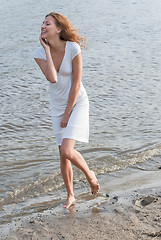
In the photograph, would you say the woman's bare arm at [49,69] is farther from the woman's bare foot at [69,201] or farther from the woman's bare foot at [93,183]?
the woman's bare foot at [69,201]

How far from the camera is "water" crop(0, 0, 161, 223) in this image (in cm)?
557

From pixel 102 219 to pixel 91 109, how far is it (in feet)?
14.3

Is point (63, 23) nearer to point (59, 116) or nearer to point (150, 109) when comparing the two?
point (59, 116)

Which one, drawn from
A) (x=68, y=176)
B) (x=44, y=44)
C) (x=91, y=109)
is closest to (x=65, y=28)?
(x=44, y=44)

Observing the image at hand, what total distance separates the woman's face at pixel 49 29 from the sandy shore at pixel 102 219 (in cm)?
182

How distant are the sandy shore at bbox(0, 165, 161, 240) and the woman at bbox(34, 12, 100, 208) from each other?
56 cm

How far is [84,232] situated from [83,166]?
30.2 inches

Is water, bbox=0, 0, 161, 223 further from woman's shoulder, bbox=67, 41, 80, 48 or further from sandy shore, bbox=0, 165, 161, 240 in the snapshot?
woman's shoulder, bbox=67, 41, 80, 48

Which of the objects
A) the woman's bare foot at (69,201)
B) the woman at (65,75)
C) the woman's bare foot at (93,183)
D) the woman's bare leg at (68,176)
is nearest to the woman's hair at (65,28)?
the woman at (65,75)

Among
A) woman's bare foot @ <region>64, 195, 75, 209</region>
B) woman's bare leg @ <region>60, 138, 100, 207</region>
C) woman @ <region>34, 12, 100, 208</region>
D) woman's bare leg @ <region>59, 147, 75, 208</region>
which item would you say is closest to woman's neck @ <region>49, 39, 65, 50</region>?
woman @ <region>34, 12, 100, 208</region>

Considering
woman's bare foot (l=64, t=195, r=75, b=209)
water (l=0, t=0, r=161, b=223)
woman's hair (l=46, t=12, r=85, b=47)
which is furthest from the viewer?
water (l=0, t=0, r=161, b=223)

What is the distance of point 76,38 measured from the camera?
14.2 ft

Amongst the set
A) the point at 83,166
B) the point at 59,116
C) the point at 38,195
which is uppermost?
the point at 59,116

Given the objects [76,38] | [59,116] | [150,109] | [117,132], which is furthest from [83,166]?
[150,109]
